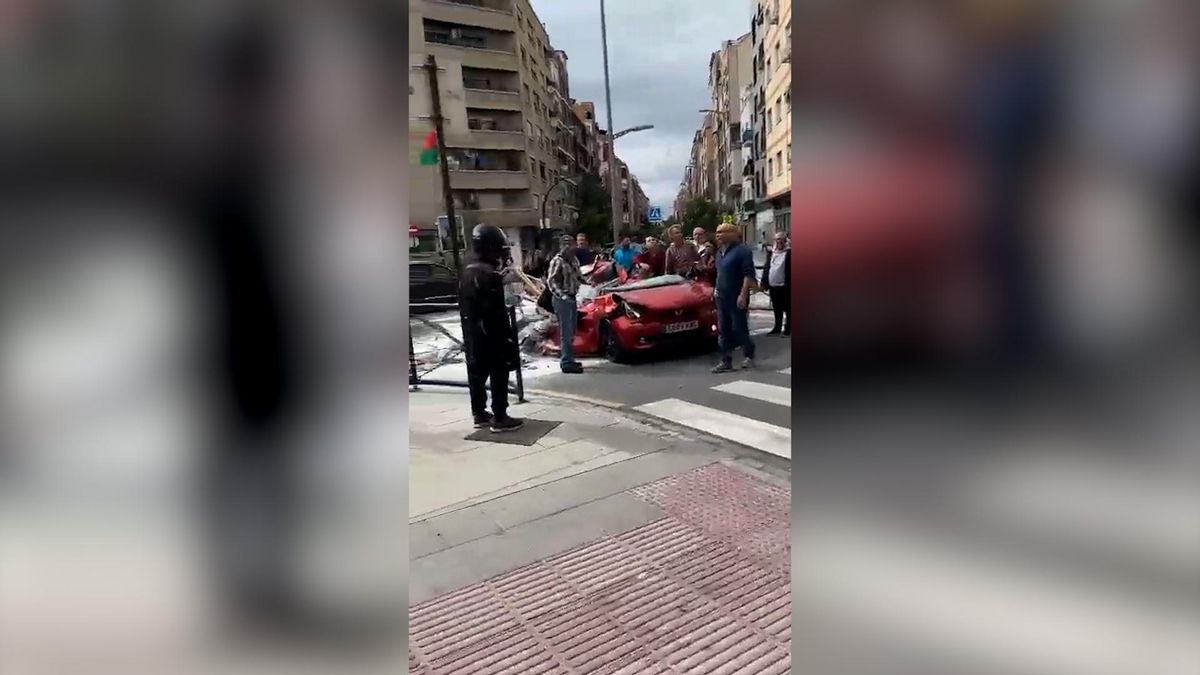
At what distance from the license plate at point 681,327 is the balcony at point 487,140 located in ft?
13.3

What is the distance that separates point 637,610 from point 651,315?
4.03m

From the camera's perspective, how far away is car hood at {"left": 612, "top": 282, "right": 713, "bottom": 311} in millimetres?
5977

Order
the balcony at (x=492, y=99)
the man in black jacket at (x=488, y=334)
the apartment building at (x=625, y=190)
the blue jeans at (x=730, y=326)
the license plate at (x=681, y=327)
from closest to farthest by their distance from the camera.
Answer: the balcony at (x=492, y=99) < the apartment building at (x=625, y=190) < the man in black jacket at (x=488, y=334) < the blue jeans at (x=730, y=326) < the license plate at (x=681, y=327)

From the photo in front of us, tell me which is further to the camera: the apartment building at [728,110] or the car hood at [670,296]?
the car hood at [670,296]

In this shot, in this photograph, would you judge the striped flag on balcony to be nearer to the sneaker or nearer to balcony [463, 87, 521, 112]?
balcony [463, 87, 521, 112]

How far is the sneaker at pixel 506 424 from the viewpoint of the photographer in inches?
147

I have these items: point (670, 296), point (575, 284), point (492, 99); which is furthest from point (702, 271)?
point (492, 99)

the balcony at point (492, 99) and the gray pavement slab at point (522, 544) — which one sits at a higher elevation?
the balcony at point (492, 99)

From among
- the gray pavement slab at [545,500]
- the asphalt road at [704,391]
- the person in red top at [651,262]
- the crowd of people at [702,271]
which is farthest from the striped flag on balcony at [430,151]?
the person in red top at [651,262]
